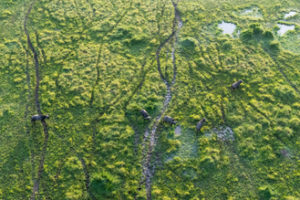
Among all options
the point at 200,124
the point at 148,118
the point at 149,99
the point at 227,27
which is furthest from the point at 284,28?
the point at 148,118

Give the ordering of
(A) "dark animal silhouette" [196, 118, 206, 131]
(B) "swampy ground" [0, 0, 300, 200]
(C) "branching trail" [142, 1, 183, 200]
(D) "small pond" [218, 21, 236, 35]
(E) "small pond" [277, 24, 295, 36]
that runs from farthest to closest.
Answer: (E) "small pond" [277, 24, 295, 36] < (D) "small pond" [218, 21, 236, 35] < (A) "dark animal silhouette" [196, 118, 206, 131] < (C) "branching trail" [142, 1, 183, 200] < (B) "swampy ground" [0, 0, 300, 200]

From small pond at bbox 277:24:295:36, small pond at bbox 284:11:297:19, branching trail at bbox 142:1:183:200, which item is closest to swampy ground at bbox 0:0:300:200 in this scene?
branching trail at bbox 142:1:183:200

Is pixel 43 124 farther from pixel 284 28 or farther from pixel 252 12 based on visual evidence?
pixel 284 28

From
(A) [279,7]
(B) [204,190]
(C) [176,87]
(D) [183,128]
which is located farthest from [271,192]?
(A) [279,7]

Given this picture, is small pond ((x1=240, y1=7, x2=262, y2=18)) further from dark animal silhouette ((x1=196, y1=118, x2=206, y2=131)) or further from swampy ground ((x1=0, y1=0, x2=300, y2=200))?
dark animal silhouette ((x1=196, y1=118, x2=206, y2=131))

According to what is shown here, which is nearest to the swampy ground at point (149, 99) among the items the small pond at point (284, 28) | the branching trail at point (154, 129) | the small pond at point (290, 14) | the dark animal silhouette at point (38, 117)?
the branching trail at point (154, 129)

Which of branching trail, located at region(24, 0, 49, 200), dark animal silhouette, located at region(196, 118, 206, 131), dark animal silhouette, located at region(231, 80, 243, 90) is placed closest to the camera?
branching trail, located at region(24, 0, 49, 200)

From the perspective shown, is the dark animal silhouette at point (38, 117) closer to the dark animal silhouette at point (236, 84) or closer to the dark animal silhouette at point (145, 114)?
the dark animal silhouette at point (145, 114)

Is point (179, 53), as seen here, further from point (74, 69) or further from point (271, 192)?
point (271, 192)
